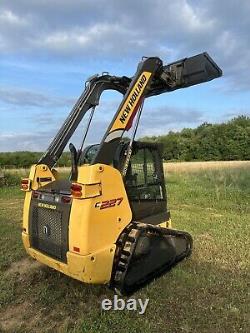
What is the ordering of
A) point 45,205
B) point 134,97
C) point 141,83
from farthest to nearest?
point 141,83 < point 134,97 < point 45,205

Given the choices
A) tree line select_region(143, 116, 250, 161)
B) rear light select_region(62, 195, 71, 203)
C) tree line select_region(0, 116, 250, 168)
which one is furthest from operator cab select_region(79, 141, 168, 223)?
tree line select_region(143, 116, 250, 161)

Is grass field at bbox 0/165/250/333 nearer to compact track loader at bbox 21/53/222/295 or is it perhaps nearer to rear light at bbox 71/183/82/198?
compact track loader at bbox 21/53/222/295

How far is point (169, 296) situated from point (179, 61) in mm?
3328

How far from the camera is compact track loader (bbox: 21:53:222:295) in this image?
442 cm

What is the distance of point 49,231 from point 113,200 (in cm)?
95

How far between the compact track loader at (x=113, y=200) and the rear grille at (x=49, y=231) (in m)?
0.01

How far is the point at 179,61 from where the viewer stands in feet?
18.9

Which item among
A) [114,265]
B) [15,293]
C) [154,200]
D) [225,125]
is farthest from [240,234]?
[225,125]

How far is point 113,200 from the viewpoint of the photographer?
4.66 m

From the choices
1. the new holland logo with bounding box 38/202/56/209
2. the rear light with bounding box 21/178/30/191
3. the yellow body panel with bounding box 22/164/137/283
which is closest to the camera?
the yellow body panel with bounding box 22/164/137/283

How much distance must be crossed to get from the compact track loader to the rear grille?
1cm

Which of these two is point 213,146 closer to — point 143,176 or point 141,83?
point 143,176

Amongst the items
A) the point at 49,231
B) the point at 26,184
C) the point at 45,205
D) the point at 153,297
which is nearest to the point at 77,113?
the point at 26,184

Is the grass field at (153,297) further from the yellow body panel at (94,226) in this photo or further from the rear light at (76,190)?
the rear light at (76,190)
